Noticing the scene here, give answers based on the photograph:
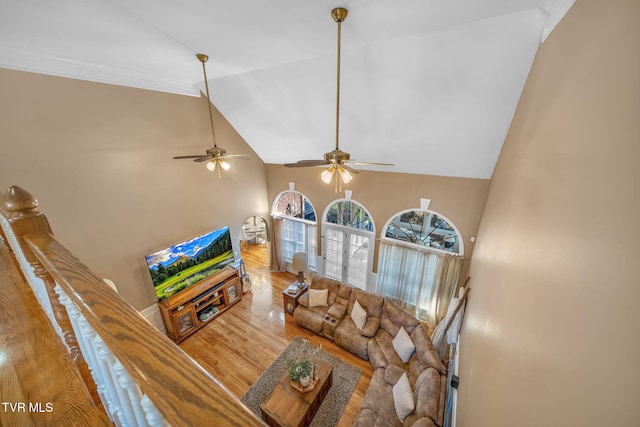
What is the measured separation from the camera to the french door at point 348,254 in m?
5.50

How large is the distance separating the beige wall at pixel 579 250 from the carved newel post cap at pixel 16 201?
2.20 metres

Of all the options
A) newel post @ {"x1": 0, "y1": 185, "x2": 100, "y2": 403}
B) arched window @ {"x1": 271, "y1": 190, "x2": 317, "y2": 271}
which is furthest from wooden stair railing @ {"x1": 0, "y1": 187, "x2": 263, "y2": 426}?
arched window @ {"x1": 271, "y1": 190, "x2": 317, "y2": 271}

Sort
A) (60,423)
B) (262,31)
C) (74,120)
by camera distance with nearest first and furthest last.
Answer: (60,423) < (262,31) < (74,120)

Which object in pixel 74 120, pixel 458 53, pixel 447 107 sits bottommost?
pixel 74 120

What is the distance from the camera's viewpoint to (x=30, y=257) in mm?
1139

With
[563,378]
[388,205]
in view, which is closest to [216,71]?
[388,205]

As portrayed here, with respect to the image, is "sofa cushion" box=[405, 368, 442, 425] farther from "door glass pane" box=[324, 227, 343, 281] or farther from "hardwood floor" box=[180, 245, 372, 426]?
"door glass pane" box=[324, 227, 343, 281]

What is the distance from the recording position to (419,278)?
15.9 ft

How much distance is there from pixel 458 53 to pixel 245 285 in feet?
19.7

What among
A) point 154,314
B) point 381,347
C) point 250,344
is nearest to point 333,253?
point 381,347

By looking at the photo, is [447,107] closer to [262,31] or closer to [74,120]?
[262,31]

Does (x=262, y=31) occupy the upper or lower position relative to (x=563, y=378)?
upper

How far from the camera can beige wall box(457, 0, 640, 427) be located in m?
0.55

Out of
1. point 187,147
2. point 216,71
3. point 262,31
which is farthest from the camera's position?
point 187,147
